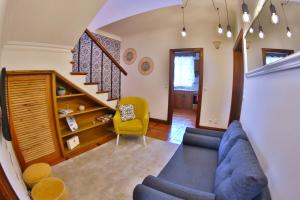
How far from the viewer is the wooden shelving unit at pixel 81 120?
2.85m

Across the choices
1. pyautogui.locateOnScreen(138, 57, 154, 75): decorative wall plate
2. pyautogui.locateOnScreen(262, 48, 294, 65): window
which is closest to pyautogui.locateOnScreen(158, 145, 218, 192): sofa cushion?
pyautogui.locateOnScreen(262, 48, 294, 65): window

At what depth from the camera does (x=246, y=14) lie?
1.77 metres

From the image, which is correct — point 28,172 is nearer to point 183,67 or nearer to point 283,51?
point 283,51

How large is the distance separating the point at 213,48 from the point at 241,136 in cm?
315

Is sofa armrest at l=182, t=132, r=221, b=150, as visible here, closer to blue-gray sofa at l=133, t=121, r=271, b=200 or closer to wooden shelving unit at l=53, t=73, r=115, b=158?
blue-gray sofa at l=133, t=121, r=271, b=200

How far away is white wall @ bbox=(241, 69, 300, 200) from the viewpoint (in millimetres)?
805

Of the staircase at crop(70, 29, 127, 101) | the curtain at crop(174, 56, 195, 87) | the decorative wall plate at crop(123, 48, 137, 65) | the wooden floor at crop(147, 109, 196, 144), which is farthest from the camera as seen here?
the curtain at crop(174, 56, 195, 87)

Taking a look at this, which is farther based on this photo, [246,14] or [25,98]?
[25,98]

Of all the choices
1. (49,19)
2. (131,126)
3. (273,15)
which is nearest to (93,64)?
(131,126)

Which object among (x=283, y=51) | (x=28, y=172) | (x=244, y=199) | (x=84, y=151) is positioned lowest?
(x=84, y=151)

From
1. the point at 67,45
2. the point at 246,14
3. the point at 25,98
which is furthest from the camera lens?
the point at 67,45

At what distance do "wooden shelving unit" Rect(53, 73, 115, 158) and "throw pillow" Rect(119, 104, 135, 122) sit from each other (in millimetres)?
371

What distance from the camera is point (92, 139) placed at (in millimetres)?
3475

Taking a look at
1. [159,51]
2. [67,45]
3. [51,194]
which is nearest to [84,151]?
[51,194]
